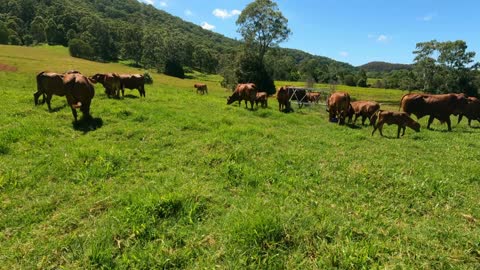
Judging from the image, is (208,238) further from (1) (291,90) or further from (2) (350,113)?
(1) (291,90)

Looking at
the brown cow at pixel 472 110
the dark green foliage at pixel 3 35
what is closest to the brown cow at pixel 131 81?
the brown cow at pixel 472 110

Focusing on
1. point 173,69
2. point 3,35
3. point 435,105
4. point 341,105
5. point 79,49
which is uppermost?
point 3,35

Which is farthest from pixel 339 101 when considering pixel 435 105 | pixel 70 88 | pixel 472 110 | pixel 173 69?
pixel 173 69

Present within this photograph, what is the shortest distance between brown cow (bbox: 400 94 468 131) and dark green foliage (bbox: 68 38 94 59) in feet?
287

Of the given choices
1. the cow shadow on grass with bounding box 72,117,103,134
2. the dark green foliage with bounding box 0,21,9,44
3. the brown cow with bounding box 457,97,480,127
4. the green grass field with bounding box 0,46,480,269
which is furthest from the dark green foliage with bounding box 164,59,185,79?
the green grass field with bounding box 0,46,480,269

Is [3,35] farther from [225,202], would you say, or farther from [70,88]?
[225,202]

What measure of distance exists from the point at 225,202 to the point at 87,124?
24.7 ft

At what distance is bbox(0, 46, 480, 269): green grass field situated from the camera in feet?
14.1

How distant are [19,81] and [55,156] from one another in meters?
20.4

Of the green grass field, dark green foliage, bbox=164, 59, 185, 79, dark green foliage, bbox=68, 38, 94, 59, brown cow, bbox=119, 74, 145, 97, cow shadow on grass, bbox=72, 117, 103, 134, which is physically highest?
dark green foliage, bbox=68, 38, 94, 59

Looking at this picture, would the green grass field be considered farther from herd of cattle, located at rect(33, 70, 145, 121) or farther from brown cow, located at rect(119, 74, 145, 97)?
brown cow, located at rect(119, 74, 145, 97)

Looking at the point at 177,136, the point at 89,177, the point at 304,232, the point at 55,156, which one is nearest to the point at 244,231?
the point at 304,232

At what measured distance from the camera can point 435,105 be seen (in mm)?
17109

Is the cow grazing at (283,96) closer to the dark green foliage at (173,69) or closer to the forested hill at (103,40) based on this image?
the forested hill at (103,40)
